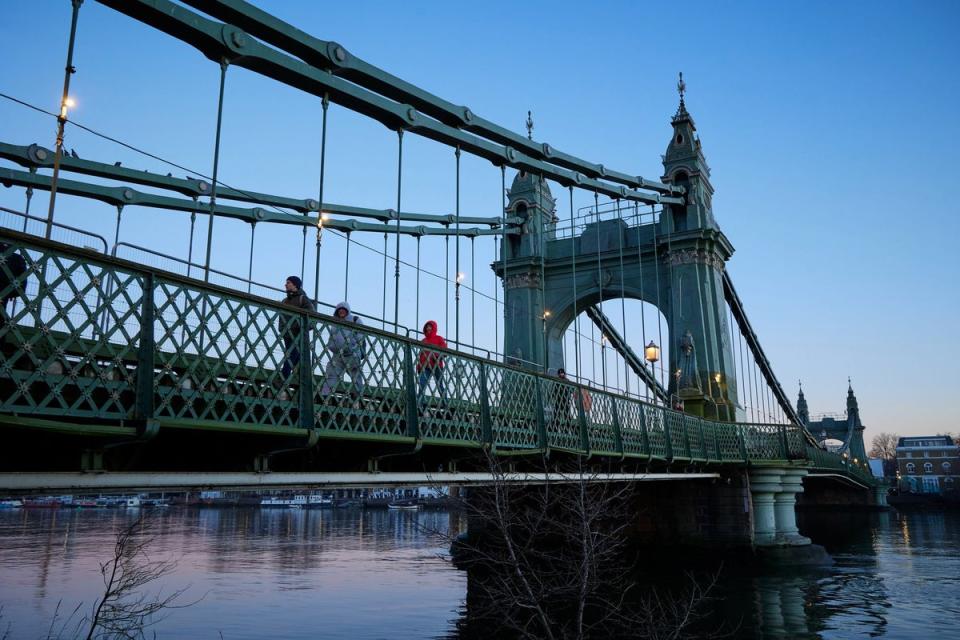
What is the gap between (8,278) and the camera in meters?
5.41

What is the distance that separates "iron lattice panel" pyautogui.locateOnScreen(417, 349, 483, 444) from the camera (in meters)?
9.73

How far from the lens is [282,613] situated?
20844 mm

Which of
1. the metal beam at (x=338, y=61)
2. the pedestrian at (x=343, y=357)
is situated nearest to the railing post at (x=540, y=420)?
the pedestrian at (x=343, y=357)

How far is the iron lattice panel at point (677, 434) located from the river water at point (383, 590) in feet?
12.1

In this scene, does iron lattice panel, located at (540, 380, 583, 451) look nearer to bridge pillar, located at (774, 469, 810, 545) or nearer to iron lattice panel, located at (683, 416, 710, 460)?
iron lattice panel, located at (683, 416, 710, 460)

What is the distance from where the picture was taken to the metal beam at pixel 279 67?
959 centimetres

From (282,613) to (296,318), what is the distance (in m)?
15.6

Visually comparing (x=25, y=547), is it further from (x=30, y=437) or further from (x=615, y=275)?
(x=30, y=437)

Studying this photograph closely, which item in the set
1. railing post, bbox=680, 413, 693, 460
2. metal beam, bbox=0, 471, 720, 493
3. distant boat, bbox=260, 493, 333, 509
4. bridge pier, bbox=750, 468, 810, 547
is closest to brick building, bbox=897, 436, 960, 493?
distant boat, bbox=260, 493, 333, 509

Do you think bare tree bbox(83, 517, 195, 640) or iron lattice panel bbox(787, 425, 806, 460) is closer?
bare tree bbox(83, 517, 195, 640)

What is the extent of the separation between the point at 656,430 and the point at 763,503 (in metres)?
9.48

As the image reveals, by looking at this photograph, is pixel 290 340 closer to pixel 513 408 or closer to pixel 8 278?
pixel 8 278

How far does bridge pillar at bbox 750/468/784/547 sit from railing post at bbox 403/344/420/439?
19151 millimetres

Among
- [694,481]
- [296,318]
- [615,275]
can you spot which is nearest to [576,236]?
[615,275]
